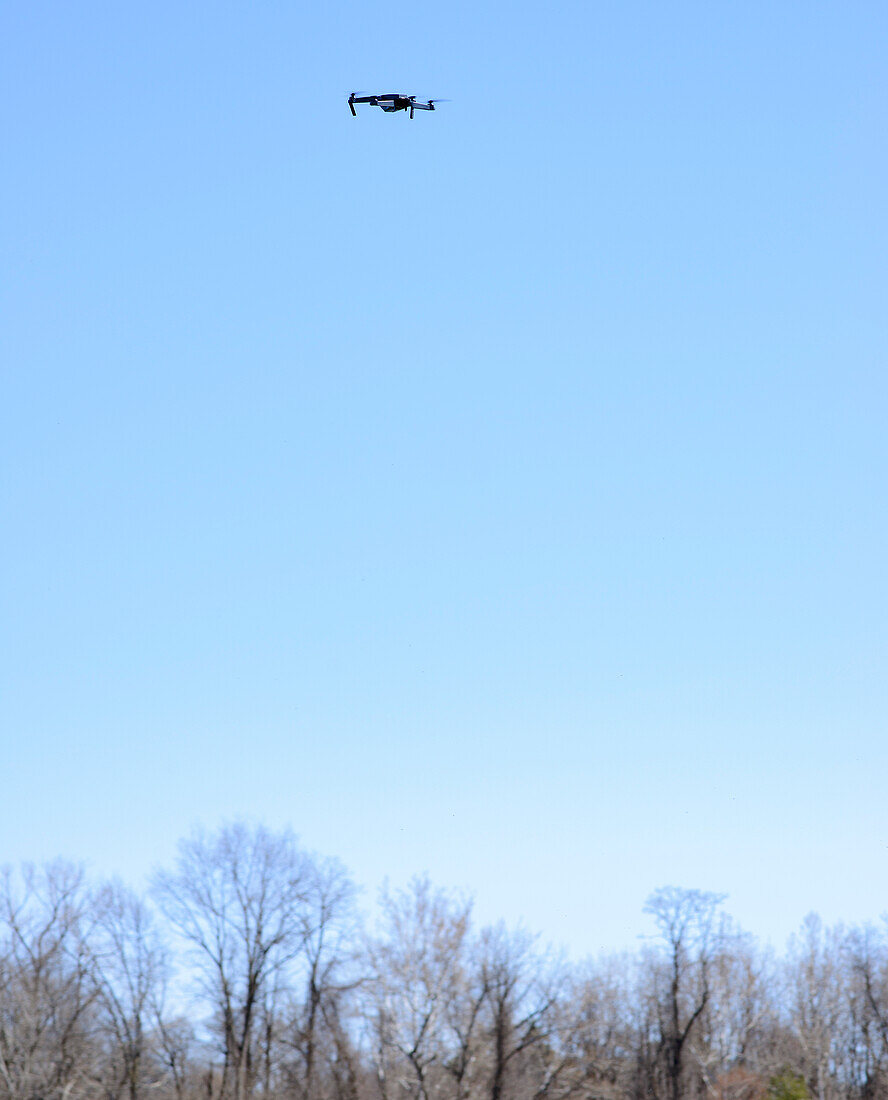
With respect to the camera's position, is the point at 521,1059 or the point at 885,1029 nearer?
the point at 521,1059

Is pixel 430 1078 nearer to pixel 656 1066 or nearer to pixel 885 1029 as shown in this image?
pixel 656 1066

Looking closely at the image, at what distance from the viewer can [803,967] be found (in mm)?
86375

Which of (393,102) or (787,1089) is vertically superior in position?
(393,102)

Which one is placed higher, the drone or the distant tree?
the drone

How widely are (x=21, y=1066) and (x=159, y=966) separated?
28.7 ft

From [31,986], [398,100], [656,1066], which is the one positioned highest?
[398,100]

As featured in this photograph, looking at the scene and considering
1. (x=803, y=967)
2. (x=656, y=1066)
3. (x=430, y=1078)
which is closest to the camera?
(x=430, y=1078)

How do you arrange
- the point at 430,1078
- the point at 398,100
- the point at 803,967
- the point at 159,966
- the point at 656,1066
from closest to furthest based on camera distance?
1. the point at 398,100
2. the point at 430,1078
3. the point at 159,966
4. the point at 656,1066
5. the point at 803,967

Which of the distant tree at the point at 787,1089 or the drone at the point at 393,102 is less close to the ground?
the drone at the point at 393,102

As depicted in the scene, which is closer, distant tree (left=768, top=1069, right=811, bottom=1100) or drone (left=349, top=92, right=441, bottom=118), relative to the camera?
drone (left=349, top=92, right=441, bottom=118)

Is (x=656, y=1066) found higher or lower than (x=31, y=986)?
lower

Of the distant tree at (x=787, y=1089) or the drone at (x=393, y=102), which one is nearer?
the drone at (x=393, y=102)

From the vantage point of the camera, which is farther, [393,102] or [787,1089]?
[787,1089]

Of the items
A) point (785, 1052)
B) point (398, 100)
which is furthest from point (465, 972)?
point (398, 100)
